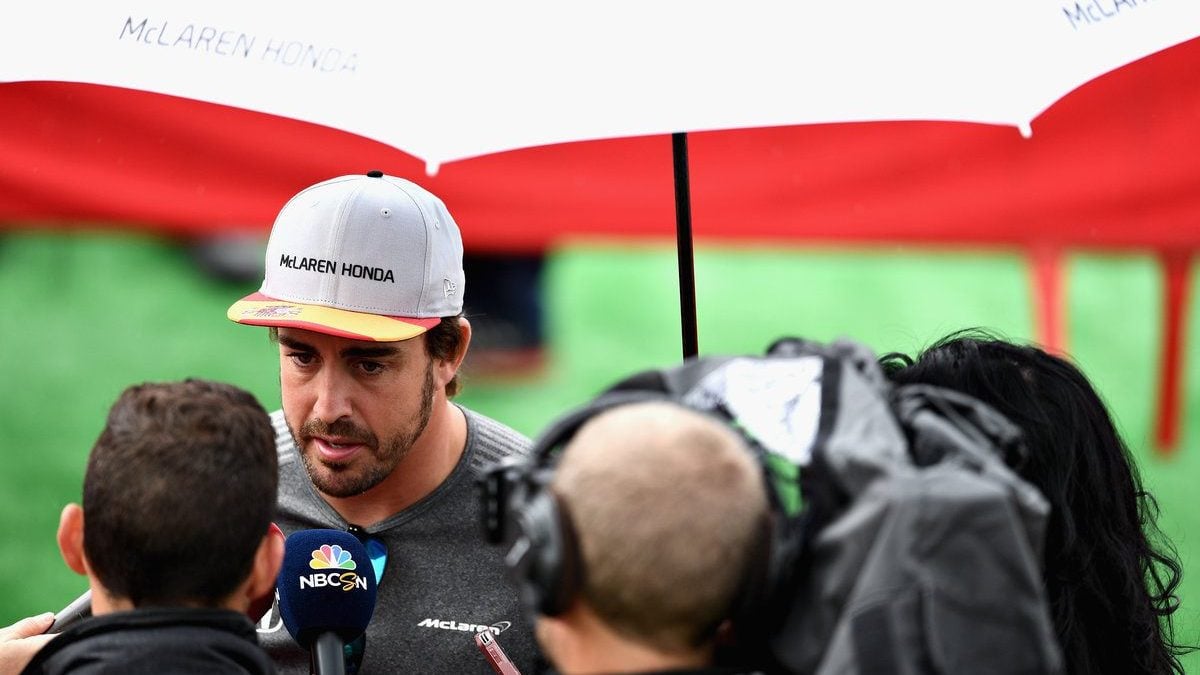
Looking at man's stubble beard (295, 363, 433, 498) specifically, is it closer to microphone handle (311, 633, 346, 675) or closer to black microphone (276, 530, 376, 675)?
black microphone (276, 530, 376, 675)

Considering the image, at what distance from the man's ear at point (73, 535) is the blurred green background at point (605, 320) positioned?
4.07 metres

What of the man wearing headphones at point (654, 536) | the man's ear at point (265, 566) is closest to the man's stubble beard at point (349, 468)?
the man's ear at point (265, 566)

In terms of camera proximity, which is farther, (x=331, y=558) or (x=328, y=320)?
(x=328, y=320)

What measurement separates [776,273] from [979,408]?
4.95 metres

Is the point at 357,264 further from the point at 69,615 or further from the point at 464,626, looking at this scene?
the point at 69,615

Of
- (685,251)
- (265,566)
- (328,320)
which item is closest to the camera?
(265,566)

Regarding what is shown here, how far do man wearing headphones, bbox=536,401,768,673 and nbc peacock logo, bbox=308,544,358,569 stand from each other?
80 centimetres

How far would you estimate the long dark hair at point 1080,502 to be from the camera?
6.80 feet

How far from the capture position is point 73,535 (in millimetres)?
1774

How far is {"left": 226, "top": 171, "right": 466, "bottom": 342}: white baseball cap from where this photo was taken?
2543 mm

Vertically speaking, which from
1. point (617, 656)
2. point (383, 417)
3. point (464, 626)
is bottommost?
point (464, 626)

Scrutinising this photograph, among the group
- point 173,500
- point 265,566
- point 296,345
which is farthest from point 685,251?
point 173,500

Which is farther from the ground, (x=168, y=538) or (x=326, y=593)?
(x=168, y=538)

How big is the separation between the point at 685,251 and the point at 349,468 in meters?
0.76
